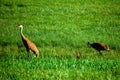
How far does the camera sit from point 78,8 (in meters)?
40.4

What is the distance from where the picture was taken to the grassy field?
39.5 feet

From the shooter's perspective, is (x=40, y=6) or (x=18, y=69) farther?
(x=40, y=6)

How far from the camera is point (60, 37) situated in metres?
24.0

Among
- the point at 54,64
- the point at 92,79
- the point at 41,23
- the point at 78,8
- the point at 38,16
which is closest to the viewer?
the point at 92,79

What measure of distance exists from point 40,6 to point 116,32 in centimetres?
1568

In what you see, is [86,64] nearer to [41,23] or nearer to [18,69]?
[18,69]

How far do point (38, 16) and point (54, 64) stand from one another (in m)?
22.0

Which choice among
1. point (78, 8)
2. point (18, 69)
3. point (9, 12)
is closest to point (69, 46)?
point (18, 69)

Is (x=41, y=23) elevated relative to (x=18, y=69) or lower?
lower

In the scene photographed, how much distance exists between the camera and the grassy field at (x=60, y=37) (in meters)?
12.0

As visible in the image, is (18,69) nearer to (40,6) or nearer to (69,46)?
(69,46)

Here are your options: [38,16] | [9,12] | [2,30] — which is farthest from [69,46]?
[9,12]

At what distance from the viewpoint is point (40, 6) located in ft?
135

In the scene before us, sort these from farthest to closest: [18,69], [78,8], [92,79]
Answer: [78,8] → [18,69] → [92,79]
